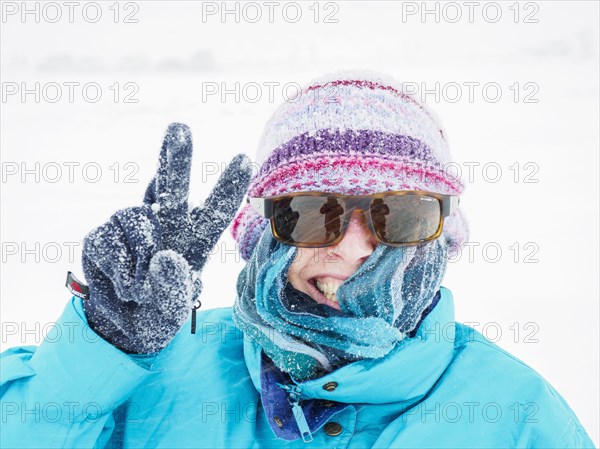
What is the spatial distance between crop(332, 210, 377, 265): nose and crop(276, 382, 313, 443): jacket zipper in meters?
0.40

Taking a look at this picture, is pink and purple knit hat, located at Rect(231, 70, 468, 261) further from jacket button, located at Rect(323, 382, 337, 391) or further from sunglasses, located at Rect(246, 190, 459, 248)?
jacket button, located at Rect(323, 382, 337, 391)

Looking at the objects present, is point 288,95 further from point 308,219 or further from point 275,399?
point 275,399

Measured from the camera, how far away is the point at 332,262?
67.5 inches

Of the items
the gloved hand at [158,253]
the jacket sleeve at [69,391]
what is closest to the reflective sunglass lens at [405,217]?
the gloved hand at [158,253]

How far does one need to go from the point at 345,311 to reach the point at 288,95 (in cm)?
113

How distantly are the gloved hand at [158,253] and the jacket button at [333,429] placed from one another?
505mm

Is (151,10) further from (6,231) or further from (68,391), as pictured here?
(68,391)

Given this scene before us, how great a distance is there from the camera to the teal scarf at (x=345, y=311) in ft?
5.39

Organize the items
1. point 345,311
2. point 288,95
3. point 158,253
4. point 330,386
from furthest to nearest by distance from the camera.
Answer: point 288,95
point 345,311
point 330,386
point 158,253

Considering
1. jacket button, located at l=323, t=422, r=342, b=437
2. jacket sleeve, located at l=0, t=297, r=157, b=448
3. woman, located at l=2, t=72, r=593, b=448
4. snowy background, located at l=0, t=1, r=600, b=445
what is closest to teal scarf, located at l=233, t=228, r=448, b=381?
woman, located at l=2, t=72, r=593, b=448

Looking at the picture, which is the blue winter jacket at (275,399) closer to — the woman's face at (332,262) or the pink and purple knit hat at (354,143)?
the woman's face at (332,262)

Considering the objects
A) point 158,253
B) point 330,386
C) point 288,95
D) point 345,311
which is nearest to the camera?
point 158,253

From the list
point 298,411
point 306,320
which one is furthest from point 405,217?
point 298,411

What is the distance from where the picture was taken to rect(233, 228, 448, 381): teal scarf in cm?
164
